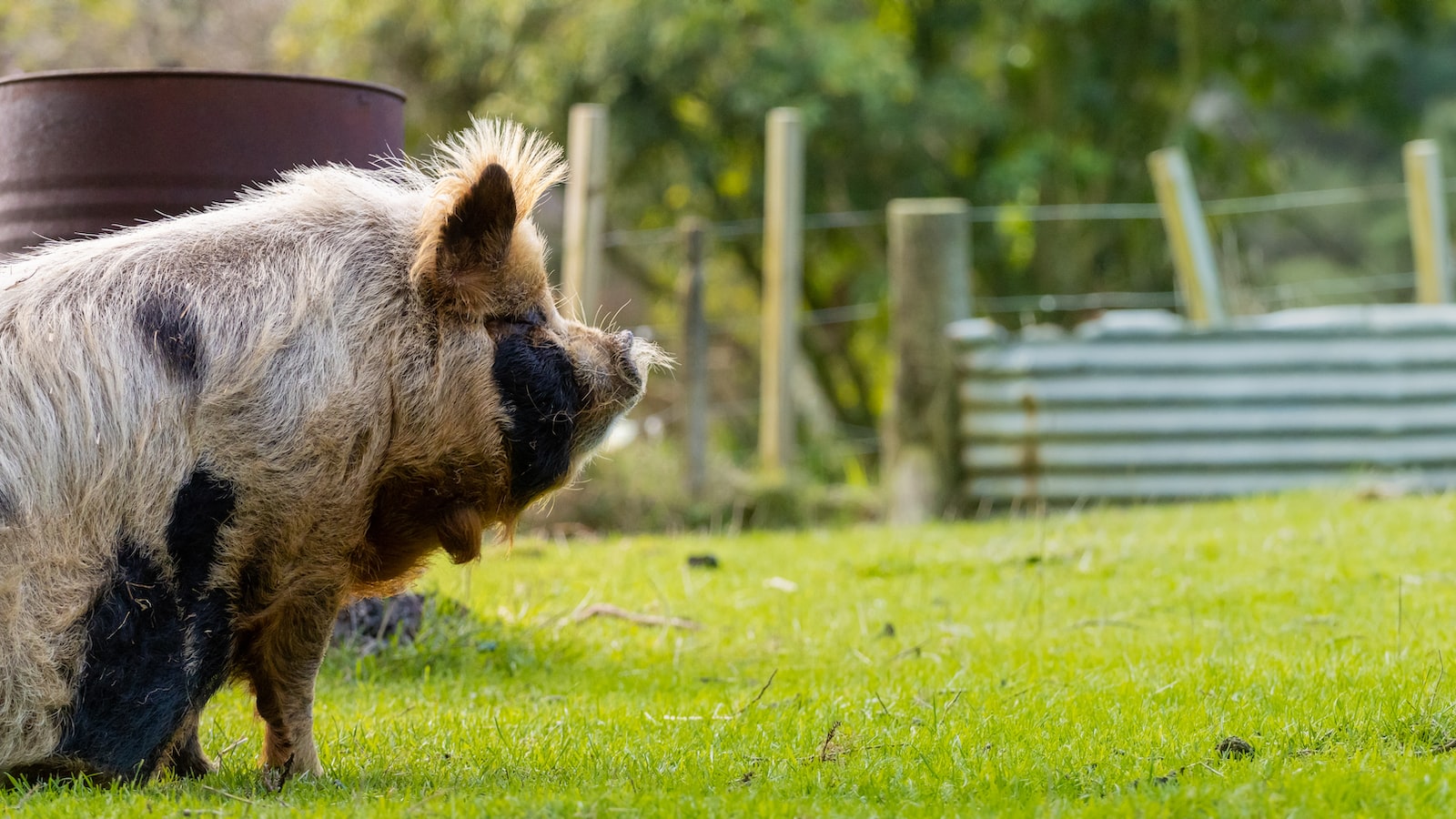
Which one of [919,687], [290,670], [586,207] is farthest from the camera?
[586,207]

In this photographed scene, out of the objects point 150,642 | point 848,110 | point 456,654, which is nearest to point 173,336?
point 150,642

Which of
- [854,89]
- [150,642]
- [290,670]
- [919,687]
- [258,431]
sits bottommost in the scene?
[919,687]

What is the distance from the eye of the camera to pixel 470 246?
3.96 meters

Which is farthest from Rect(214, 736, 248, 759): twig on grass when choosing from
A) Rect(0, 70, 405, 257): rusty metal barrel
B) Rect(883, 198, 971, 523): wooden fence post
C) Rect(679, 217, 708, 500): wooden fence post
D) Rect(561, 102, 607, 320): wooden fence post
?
Rect(679, 217, 708, 500): wooden fence post

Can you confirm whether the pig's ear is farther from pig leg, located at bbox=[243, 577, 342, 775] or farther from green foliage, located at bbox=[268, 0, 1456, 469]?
green foliage, located at bbox=[268, 0, 1456, 469]

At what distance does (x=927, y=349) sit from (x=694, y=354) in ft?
5.26

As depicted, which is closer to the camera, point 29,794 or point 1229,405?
point 29,794

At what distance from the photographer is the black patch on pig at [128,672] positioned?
137 inches

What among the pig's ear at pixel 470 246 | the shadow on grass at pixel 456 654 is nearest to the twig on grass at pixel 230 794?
the pig's ear at pixel 470 246

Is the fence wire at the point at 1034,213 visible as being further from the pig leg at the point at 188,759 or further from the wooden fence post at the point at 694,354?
the pig leg at the point at 188,759

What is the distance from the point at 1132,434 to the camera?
9.99 meters

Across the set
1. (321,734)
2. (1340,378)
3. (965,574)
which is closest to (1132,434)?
(1340,378)

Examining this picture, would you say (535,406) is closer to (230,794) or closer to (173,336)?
(173,336)

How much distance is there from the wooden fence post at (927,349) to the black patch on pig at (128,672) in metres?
7.17
